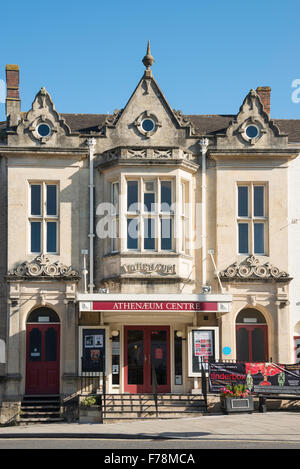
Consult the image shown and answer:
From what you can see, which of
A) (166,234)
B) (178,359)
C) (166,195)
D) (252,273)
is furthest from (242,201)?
(178,359)

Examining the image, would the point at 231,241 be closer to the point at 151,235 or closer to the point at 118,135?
the point at 151,235

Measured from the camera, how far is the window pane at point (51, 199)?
28.8 meters

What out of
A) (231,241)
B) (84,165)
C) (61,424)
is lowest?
(61,424)

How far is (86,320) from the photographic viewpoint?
28.2 metres

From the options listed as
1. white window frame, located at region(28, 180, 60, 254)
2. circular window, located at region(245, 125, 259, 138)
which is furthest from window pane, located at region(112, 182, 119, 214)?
circular window, located at region(245, 125, 259, 138)

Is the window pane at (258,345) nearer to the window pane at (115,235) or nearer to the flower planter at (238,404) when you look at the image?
the flower planter at (238,404)

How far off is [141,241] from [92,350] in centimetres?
406

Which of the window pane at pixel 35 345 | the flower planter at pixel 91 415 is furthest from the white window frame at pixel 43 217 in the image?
the flower planter at pixel 91 415

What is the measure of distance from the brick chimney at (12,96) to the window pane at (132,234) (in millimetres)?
5632
